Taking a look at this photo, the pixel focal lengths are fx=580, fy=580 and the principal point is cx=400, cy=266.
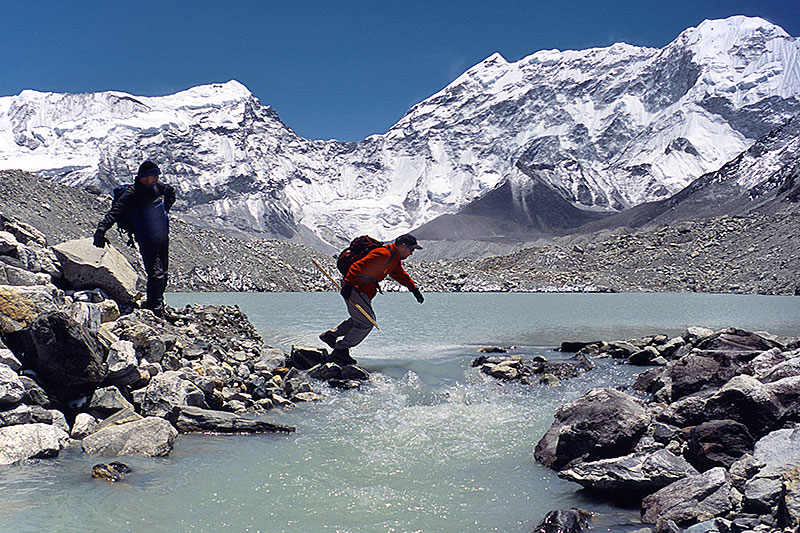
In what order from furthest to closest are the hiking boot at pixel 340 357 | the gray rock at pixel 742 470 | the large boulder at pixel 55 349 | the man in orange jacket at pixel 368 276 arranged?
the hiking boot at pixel 340 357
the man in orange jacket at pixel 368 276
the large boulder at pixel 55 349
the gray rock at pixel 742 470

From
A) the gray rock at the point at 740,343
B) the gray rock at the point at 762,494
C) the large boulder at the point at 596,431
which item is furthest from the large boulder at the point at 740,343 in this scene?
the gray rock at the point at 762,494

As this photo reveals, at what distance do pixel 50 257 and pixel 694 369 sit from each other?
12.2 m

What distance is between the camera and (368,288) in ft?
42.8

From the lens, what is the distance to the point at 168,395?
359 inches

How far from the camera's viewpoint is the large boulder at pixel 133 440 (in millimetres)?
7387

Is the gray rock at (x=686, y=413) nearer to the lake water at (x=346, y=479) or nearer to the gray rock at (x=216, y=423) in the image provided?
the lake water at (x=346, y=479)

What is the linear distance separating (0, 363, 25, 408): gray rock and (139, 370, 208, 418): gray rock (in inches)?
69.5

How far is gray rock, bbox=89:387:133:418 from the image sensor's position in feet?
26.9

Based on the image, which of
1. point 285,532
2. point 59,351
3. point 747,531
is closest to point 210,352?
point 59,351

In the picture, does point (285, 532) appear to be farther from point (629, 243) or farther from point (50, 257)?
point (629, 243)

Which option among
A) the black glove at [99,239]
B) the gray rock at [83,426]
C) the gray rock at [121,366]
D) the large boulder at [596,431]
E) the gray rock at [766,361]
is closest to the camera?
the large boulder at [596,431]

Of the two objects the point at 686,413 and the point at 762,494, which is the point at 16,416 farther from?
the point at 686,413

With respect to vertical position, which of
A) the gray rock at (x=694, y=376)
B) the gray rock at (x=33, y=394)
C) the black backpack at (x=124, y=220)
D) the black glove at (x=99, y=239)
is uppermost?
the black backpack at (x=124, y=220)

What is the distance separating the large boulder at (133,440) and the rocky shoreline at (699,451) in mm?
4984
